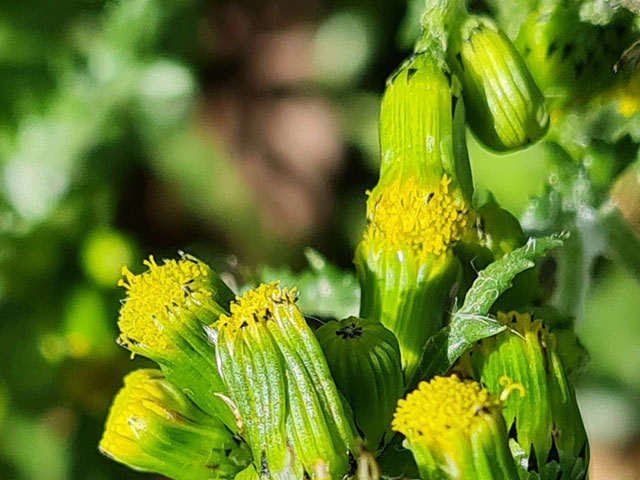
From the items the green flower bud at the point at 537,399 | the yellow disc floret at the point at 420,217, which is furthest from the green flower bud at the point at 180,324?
the green flower bud at the point at 537,399

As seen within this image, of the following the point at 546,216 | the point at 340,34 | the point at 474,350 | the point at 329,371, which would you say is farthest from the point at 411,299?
the point at 340,34

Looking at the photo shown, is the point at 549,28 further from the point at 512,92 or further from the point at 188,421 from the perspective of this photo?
the point at 188,421

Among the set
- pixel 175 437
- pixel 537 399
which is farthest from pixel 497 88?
pixel 175 437

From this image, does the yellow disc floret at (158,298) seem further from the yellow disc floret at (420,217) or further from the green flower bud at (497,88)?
the green flower bud at (497,88)

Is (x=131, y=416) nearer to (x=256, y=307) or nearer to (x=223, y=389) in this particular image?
(x=223, y=389)

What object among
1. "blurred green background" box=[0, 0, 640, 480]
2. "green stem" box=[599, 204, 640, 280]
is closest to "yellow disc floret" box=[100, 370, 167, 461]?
"green stem" box=[599, 204, 640, 280]

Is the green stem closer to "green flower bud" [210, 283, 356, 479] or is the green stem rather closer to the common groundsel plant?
the common groundsel plant
